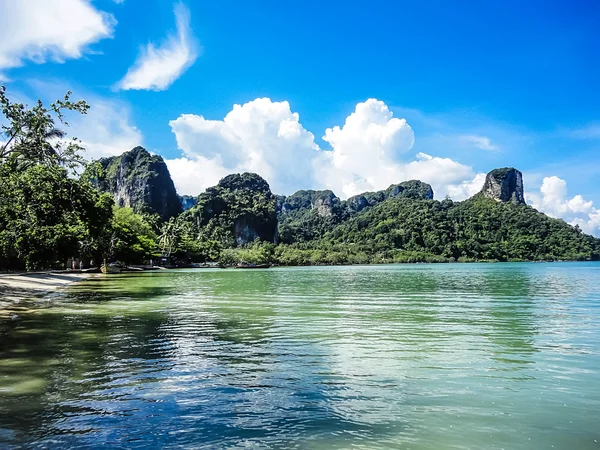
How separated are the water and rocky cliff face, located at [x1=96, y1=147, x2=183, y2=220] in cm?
14544

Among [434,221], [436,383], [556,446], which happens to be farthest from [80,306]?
[434,221]

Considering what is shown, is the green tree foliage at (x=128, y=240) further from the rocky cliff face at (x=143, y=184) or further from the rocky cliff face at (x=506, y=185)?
the rocky cliff face at (x=506, y=185)

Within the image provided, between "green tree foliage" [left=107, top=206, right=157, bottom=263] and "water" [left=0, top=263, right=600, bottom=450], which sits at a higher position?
"green tree foliage" [left=107, top=206, right=157, bottom=263]

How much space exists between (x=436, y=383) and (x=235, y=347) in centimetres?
526

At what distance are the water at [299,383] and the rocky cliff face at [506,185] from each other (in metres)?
183

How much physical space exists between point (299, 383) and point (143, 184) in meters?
158

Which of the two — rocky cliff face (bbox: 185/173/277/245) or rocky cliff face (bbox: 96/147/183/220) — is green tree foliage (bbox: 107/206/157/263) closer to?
rocky cliff face (bbox: 96/147/183/220)

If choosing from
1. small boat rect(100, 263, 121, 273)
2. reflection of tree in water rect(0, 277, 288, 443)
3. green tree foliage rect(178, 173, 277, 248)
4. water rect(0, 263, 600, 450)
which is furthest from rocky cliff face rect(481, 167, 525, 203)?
reflection of tree in water rect(0, 277, 288, 443)

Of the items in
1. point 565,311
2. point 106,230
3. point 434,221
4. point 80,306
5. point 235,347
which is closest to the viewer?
point 235,347

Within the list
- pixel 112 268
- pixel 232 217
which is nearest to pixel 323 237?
pixel 232 217

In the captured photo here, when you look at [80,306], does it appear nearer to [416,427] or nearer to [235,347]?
[235,347]

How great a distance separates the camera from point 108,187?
164 metres

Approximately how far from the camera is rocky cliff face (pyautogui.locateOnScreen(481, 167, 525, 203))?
184 metres

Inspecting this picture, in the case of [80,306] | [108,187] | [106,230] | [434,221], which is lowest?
[80,306]
